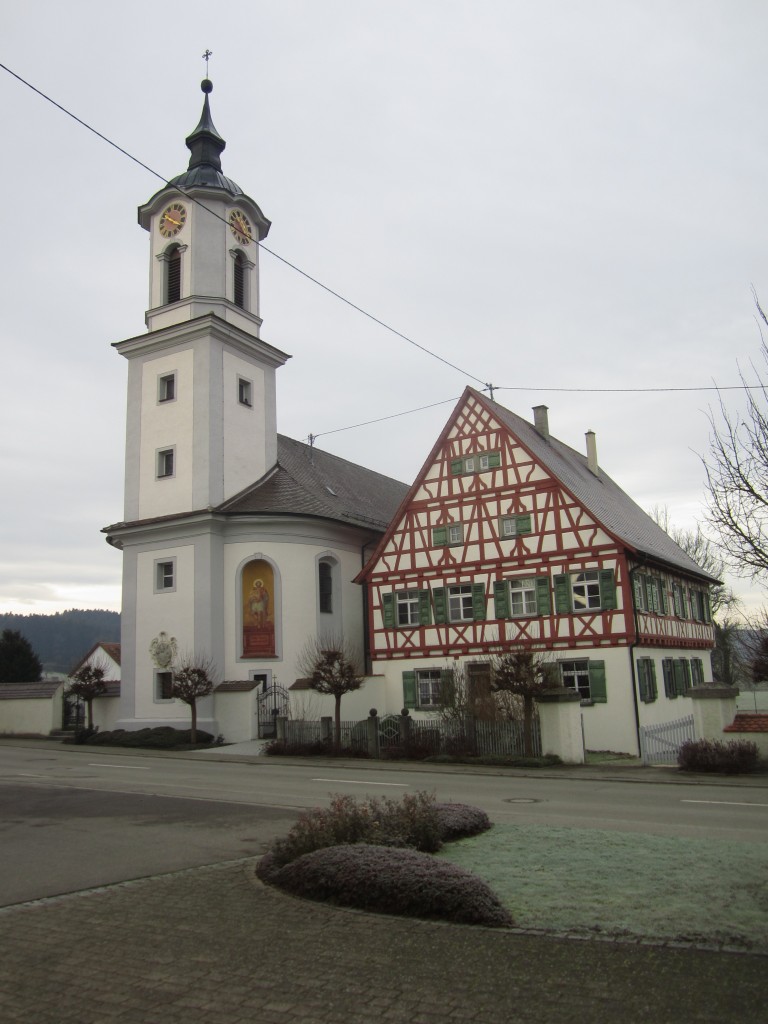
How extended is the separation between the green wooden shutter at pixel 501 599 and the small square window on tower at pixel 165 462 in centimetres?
1336

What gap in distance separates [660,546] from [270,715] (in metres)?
16.8

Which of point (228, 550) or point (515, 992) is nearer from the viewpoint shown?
point (515, 992)

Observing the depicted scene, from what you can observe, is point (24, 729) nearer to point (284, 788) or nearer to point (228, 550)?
point (228, 550)

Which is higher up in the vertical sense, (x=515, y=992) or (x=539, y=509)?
(x=539, y=509)

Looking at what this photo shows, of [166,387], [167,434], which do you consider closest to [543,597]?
[167,434]

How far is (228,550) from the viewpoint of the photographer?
1310 inches

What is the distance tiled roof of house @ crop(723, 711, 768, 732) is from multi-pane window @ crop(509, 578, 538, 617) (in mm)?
9259

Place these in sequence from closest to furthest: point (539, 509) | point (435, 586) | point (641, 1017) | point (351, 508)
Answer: point (641, 1017), point (539, 509), point (435, 586), point (351, 508)

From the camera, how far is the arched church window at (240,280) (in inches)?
1446

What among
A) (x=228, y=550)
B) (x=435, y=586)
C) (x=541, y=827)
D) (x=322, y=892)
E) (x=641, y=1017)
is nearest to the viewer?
(x=641, y=1017)

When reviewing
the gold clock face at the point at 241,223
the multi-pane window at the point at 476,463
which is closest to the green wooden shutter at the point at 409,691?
the multi-pane window at the point at 476,463

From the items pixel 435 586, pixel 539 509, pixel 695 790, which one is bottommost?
pixel 695 790

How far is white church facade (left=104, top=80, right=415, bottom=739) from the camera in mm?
32344

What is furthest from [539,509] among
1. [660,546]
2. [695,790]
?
[695,790]
